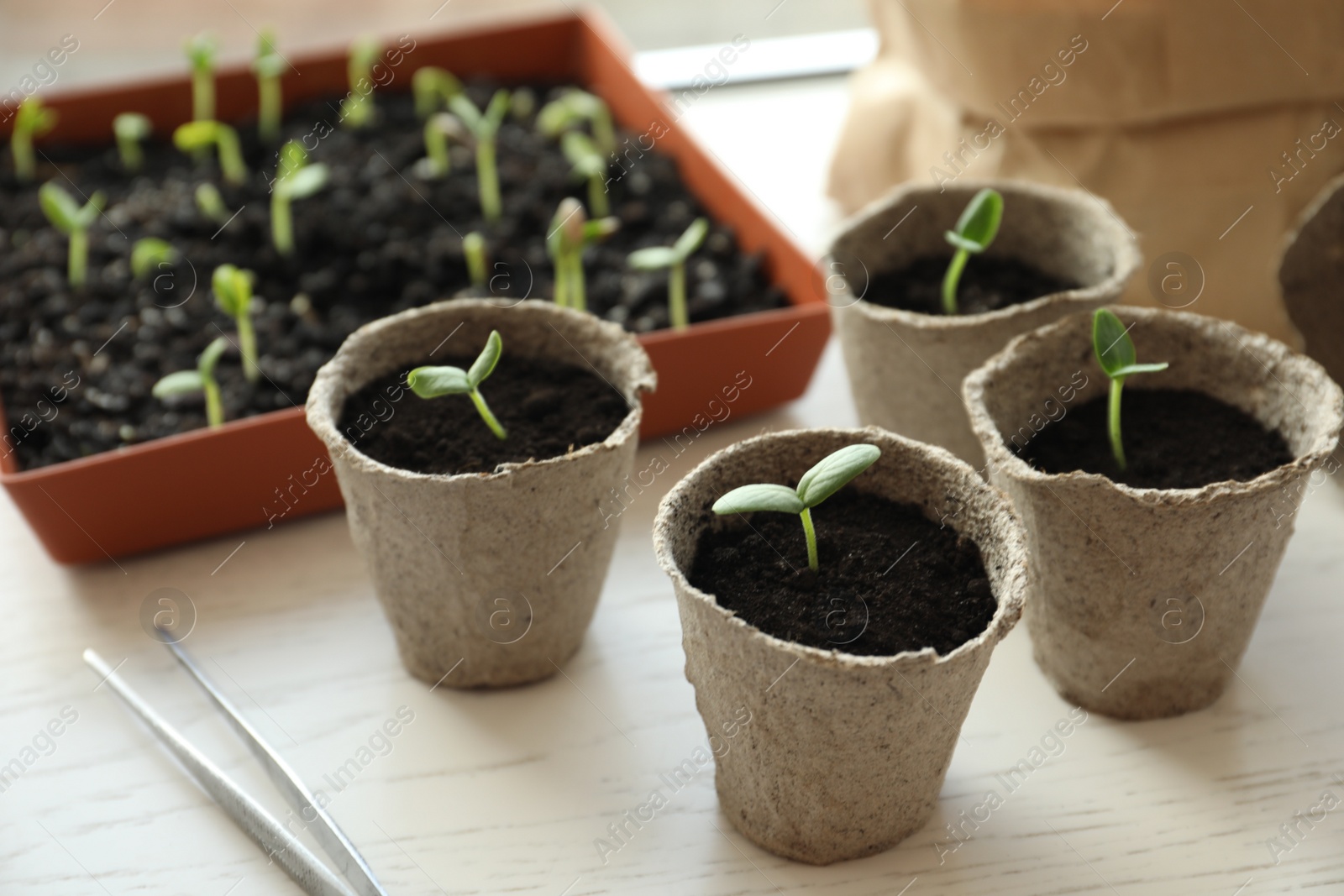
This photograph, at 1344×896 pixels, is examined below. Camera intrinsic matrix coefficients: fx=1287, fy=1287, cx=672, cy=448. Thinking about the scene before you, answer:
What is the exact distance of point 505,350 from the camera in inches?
49.8

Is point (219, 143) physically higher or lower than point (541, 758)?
higher

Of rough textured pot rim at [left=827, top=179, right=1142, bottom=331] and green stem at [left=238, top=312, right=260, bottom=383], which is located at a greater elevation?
rough textured pot rim at [left=827, top=179, right=1142, bottom=331]

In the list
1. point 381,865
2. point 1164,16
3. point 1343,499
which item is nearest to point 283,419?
point 381,865

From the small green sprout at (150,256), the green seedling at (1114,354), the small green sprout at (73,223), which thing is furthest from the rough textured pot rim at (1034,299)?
the small green sprout at (73,223)

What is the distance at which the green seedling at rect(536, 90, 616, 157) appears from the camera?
1.89m

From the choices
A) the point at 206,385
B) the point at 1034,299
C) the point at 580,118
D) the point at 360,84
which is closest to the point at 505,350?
the point at 206,385

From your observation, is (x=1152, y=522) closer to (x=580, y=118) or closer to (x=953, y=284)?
(x=953, y=284)

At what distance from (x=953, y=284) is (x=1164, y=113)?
348mm

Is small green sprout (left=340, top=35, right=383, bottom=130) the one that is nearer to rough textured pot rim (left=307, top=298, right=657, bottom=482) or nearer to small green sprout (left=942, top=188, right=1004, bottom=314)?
rough textured pot rim (left=307, top=298, right=657, bottom=482)

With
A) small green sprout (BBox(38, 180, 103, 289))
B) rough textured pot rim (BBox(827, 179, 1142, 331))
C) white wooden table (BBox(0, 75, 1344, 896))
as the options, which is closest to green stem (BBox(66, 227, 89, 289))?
small green sprout (BBox(38, 180, 103, 289))

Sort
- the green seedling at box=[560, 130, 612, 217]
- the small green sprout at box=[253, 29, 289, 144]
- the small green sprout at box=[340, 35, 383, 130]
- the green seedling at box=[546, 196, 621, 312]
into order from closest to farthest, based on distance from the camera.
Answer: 1. the green seedling at box=[546, 196, 621, 312]
2. the green seedling at box=[560, 130, 612, 217]
3. the small green sprout at box=[253, 29, 289, 144]
4. the small green sprout at box=[340, 35, 383, 130]

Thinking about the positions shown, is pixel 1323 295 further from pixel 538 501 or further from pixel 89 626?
pixel 89 626

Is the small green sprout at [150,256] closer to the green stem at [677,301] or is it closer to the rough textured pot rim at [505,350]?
the rough textured pot rim at [505,350]

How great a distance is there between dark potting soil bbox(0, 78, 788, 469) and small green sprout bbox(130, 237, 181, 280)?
0.01 metres
